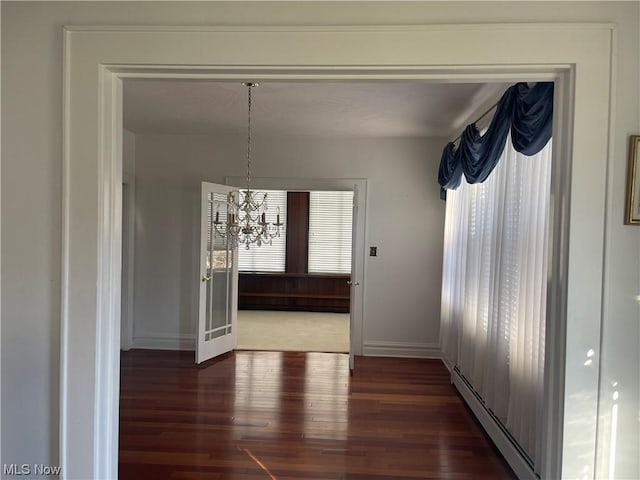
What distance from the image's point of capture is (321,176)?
4.95 metres

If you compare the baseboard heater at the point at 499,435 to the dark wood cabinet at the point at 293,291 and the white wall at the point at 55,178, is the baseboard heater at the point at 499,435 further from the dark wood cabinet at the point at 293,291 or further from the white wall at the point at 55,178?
the dark wood cabinet at the point at 293,291

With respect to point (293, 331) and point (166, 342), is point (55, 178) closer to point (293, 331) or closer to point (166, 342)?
point (166, 342)

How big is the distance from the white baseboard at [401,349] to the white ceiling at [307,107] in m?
2.53

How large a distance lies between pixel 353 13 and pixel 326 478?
2510 millimetres

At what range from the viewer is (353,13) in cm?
149

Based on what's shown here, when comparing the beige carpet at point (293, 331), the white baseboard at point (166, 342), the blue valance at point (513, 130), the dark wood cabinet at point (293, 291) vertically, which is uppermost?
the blue valance at point (513, 130)

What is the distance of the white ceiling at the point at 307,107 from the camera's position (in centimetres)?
318

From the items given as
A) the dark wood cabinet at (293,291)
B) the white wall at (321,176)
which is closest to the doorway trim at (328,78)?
the white wall at (321,176)

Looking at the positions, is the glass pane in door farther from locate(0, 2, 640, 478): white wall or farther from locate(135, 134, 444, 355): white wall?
locate(0, 2, 640, 478): white wall

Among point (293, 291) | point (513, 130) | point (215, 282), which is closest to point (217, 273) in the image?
point (215, 282)

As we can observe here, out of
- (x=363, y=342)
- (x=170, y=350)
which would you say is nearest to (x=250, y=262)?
(x=170, y=350)

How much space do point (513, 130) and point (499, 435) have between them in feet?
6.72

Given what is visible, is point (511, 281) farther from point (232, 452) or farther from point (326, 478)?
point (232, 452)

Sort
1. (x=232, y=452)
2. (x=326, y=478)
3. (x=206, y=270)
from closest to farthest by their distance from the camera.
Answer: (x=326, y=478), (x=232, y=452), (x=206, y=270)
